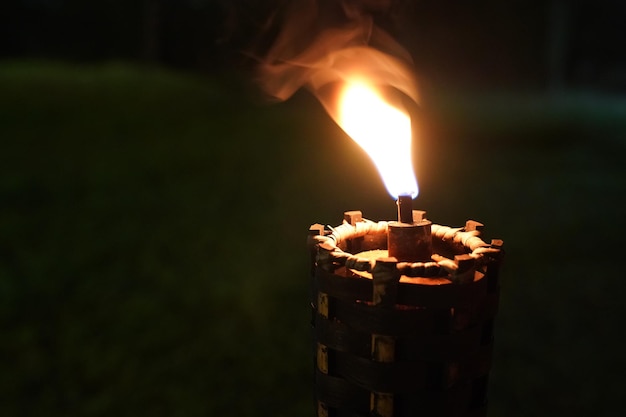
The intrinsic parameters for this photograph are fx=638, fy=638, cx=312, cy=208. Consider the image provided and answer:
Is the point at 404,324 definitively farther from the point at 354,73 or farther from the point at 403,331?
the point at 354,73

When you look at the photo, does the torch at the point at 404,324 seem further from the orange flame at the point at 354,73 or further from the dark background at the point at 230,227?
the dark background at the point at 230,227

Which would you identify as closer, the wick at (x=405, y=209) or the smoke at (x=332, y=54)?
the wick at (x=405, y=209)

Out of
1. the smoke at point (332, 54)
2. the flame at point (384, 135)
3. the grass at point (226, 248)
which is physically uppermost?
the smoke at point (332, 54)

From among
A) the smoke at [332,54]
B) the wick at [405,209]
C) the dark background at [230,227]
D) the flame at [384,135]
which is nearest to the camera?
the wick at [405,209]

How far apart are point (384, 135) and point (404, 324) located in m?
0.54

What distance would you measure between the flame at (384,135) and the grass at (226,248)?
2.29m

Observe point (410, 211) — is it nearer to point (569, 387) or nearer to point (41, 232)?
point (569, 387)

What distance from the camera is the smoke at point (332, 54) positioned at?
2.28 m

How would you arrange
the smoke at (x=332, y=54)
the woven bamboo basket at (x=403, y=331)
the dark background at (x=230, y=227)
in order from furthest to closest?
the dark background at (x=230, y=227), the smoke at (x=332, y=54), the woven bamboo basket at (x=403, y=331)

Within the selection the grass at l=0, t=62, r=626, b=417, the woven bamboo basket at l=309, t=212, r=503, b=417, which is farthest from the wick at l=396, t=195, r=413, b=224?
the grass at l=0, t=62, r=626, b=417

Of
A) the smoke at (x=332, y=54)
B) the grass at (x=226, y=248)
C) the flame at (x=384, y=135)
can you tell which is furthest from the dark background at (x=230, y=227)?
the flame at (x=384, y=135)

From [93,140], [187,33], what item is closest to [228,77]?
[187,33]

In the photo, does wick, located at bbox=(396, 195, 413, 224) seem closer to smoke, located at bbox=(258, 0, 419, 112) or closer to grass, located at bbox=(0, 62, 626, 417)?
smoke, located at bbox=(258, 0, 419, 112)

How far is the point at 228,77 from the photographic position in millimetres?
11852
